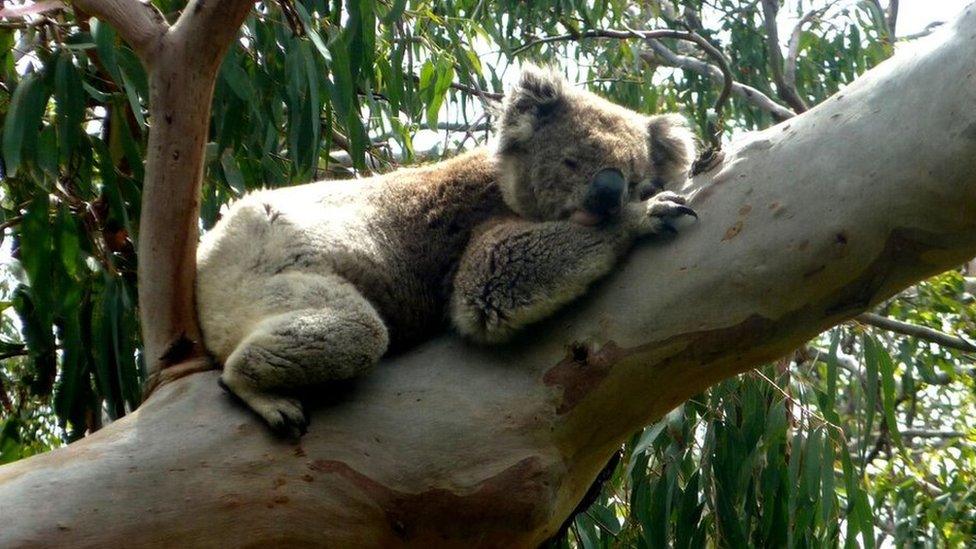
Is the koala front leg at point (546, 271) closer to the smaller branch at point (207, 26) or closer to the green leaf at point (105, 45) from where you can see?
the smaller branch at point (207, 26)

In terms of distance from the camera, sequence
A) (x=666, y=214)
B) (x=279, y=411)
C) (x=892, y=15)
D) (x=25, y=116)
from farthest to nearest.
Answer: (x=892, y=15), (x=25, y=116), (x=666, y=214), (x=279, y=411)

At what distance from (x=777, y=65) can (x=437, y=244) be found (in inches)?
142

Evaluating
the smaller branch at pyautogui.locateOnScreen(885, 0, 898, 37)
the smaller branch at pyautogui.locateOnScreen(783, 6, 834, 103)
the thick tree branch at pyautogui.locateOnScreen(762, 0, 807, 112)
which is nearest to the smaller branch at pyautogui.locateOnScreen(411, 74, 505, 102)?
the thick tree branch at pyautogui.locateOnScreen(762, 0, 807, 112)

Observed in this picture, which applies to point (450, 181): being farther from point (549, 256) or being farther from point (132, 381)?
point (132, 381)

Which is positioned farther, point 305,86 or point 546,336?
point 305,86

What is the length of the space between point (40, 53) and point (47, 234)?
46cm

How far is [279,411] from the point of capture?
73.5 inches

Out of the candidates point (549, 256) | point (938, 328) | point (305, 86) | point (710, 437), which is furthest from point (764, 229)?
point (938, 328)

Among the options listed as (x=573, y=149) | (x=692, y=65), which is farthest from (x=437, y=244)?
(x=692, y=65)

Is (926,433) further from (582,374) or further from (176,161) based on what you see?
(176,161)

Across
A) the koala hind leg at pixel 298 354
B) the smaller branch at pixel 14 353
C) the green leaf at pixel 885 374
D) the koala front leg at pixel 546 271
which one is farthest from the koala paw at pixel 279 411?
the green leaf at pixel 885 374

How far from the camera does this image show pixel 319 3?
3246 millimetres

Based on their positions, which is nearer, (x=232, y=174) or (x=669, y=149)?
(x=669, y=149)

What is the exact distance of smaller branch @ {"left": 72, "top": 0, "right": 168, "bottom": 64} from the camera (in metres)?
1.92
